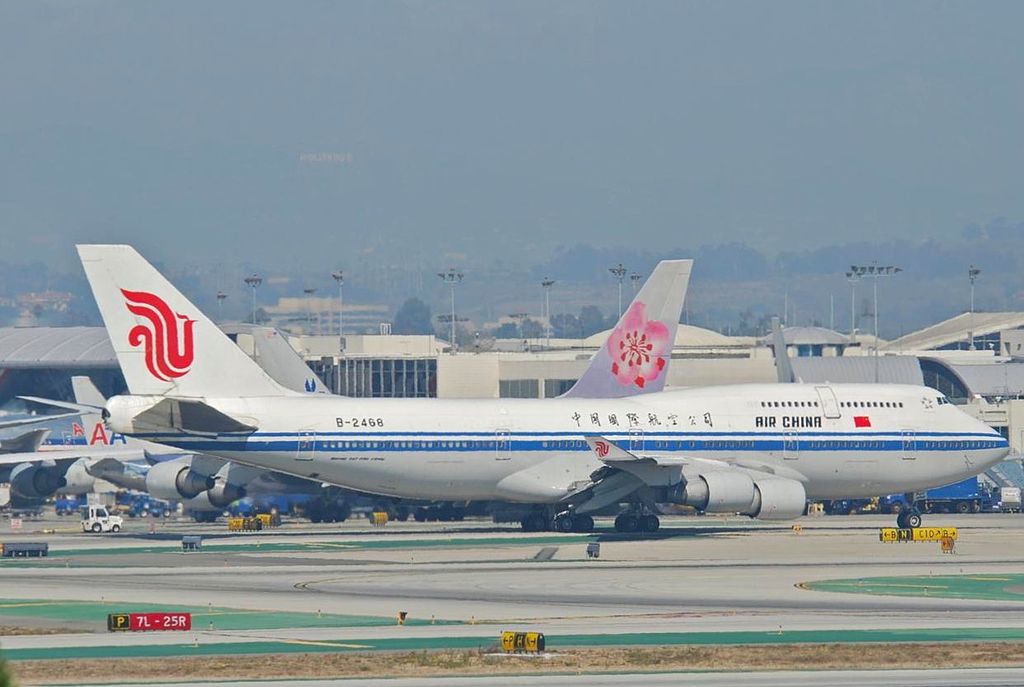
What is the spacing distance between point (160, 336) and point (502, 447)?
544 inches

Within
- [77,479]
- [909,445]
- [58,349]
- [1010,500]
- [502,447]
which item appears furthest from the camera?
[58,349]

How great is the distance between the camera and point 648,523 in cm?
6994

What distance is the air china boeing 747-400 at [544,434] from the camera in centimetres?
6681

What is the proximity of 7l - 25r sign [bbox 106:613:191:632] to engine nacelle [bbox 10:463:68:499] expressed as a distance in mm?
63928

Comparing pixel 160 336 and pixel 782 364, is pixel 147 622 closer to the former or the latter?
pixel 160 336

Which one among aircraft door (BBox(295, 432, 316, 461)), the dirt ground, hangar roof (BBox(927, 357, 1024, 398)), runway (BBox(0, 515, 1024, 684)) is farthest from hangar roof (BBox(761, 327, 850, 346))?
the dirt ground

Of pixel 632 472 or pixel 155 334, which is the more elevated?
pixel 155 334

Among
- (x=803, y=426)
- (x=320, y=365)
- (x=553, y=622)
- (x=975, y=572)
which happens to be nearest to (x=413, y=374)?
(x=320, y=365)

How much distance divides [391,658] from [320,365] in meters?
125

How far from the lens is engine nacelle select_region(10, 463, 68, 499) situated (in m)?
100

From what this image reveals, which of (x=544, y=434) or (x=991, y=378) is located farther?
(x=991, y=378)

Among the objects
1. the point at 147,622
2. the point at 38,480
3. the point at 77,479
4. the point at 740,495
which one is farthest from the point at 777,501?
the point at 77,479

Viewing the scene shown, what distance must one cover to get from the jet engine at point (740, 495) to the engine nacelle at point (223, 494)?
70.3 ft

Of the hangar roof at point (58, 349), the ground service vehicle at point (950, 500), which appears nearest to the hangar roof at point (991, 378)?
the ground service vehicle at point (950, 500)
